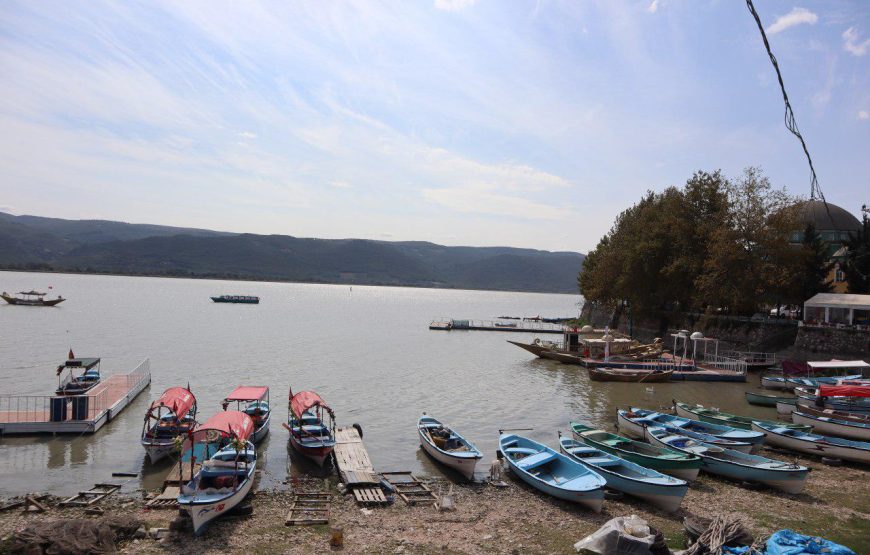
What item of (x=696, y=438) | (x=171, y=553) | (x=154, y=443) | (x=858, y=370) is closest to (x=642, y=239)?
(x=858, y=370)

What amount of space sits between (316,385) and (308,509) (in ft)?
79.2

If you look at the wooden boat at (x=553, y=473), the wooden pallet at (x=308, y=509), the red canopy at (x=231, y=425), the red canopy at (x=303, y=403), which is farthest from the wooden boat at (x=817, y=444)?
the red canopy at (x=231, y=425)

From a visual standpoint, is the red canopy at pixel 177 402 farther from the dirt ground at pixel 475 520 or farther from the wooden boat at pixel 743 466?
the wooden boat at pixel 743 466

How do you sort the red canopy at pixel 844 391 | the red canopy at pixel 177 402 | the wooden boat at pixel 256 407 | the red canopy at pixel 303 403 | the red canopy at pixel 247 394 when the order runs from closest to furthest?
the red canopy at pixel 177 402
the red canopy at pixel 303 403
the wooden boat at pixel 256 407
the red canopy at pixel 247 394
the red canopy at pixel 844 391

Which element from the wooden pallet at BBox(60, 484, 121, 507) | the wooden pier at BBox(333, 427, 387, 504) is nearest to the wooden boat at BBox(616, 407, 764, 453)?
the wooden pier at BBox(333, 427, 387, 504)

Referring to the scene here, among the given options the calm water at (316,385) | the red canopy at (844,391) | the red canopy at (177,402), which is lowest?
the calm water at (316,385)

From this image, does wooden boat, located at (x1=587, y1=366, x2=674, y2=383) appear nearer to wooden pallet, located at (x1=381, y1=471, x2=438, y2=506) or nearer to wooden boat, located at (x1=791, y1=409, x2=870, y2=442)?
wooden boat, located at (x1=791, y1=409, x2=870, y2=442)

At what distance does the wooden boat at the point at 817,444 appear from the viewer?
24125 millimetres

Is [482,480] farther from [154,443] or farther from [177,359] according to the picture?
[177,359]

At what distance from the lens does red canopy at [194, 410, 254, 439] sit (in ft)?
63.0

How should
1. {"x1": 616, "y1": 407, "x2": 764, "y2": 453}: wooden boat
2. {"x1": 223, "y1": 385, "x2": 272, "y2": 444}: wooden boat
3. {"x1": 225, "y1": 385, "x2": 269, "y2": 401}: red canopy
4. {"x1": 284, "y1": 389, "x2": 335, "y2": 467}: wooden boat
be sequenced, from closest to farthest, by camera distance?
{"x1": 284, "y1": 389, "x2": 335, "y2": 467}: wooden boat
{"x1": 616, "y1": 407, "x2": 764, "y2": 453}: wooden boat
{"x1": 223, "y1": 385, "x2": 272, "y2": 444}: wooden boat
{"x1": 225, "y1": 385, "x2": 269, "y2": 401}: red canopy

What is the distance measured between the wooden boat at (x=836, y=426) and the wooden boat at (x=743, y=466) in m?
7.56

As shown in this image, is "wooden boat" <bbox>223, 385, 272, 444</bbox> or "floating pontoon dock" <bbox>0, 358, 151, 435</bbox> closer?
"floating pontoon dock" <bbox>0, 358, 151, 435</bbox>

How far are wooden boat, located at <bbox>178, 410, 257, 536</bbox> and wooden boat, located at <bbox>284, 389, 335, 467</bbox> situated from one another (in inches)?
107
